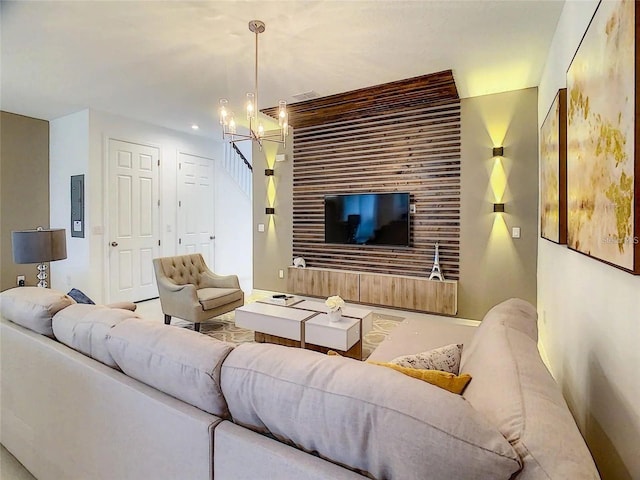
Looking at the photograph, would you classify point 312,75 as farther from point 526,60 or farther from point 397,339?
point 397,339

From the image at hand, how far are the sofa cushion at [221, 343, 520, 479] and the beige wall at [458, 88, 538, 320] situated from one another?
11.7ft

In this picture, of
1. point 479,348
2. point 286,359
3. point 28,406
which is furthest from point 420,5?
point 28,406

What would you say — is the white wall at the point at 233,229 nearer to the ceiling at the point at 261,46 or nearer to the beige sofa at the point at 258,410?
the ceiling at the point at 261,46

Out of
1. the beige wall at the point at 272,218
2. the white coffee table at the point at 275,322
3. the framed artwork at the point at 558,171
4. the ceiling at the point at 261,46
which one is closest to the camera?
the framed artwork at the point at 558,171

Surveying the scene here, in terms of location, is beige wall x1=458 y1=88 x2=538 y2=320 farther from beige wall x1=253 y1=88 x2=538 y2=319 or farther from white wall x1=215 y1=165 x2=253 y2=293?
white wall x1=215 y1=165 x2=253 y2=293

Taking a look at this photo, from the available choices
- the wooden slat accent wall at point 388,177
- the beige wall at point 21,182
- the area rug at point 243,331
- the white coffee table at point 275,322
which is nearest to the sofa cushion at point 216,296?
the area rug at point 243,331

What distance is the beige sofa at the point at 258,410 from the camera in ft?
2.22

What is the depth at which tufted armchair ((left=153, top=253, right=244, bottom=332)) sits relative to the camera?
11.5 ft

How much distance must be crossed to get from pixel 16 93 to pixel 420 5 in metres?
4.64

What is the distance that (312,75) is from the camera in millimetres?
3436

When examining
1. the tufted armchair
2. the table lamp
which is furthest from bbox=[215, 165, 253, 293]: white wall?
the table lamp

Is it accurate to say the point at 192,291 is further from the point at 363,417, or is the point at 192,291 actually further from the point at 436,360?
the point at 363,417

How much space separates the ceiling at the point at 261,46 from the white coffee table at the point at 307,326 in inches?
91.5

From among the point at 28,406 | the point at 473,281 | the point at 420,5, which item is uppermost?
the point at 420,5
